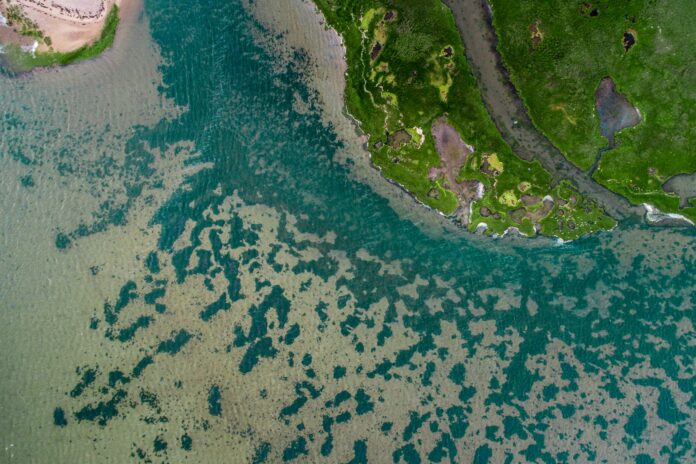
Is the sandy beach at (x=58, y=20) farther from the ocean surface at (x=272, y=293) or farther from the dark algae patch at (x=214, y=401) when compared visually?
the dark algae patch at (x=214, y=401)

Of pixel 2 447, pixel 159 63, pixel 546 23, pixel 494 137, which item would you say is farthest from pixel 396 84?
pixel 2 447

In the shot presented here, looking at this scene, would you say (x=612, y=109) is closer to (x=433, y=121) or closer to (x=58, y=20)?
(x=433, y=121)

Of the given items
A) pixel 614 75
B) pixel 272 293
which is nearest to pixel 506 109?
pixel 614 75

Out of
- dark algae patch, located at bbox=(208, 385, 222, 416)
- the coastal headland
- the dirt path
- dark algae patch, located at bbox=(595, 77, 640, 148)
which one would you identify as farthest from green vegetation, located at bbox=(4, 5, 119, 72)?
dark algae patch, located at bbox=(595, 77, 640, 148)

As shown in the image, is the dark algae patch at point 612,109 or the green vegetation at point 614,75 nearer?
the green vegetation at point 614,75

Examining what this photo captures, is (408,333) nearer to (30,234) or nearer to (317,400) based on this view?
(317,400)

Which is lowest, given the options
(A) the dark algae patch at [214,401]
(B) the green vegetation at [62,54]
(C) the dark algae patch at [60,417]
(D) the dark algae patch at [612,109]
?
(C) the dark algae patch at [60,417]

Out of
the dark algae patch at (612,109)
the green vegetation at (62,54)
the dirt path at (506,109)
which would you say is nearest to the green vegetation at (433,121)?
Result: the dirt path at (506,109)
